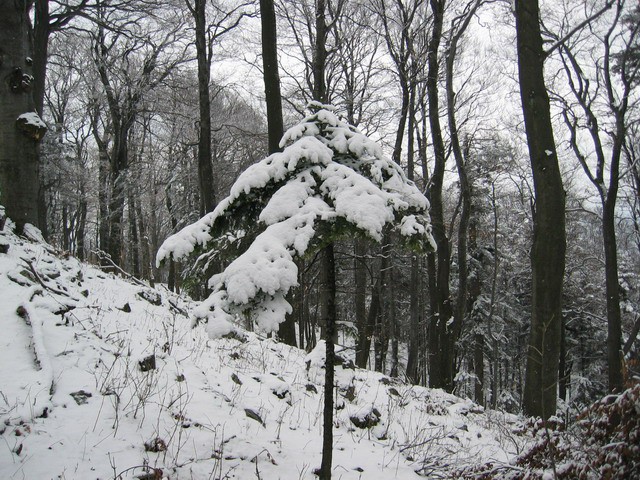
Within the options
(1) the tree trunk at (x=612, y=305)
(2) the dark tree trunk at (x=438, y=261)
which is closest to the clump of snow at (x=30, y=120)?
(2) the dark tree trunk at (x=438, y=261)

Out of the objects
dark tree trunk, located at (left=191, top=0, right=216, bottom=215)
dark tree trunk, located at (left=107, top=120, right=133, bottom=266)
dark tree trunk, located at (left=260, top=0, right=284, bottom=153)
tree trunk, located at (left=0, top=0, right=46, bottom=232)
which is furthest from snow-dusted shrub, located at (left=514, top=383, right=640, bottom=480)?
dark tree trunk, located at (left=107, top=120, right=133, bottom=266)

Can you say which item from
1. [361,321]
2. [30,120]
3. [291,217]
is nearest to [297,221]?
[291,217]

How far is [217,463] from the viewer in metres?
3.05

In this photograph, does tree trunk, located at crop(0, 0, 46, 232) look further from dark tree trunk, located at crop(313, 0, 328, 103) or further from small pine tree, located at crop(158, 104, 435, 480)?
dark tree trunk, located at crop(313, 0, 328, 103)

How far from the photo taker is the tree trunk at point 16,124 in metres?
6.13

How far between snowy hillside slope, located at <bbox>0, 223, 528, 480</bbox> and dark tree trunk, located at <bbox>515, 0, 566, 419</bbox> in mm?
1162

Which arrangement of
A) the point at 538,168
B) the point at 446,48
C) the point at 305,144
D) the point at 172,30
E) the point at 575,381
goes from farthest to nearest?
1. the point at 575,381
2. the point at 172,30
3. the point at 446,48
4. the point at 538,168
5. the point at 305,144

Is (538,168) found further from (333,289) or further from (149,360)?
(149,360)

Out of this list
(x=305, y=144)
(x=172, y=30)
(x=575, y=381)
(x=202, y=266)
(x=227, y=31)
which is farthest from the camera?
(x=575, y=381)

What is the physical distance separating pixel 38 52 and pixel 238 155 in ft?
40.8

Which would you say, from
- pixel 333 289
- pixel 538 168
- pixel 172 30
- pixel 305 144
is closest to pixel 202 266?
pixel 333 289

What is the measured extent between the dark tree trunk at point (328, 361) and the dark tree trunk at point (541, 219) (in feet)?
14.5

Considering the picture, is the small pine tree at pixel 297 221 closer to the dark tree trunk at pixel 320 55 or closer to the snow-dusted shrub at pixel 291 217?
the snow-dusted shrub at pixel 291 217

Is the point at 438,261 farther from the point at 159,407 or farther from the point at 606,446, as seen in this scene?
the point at 159,407
